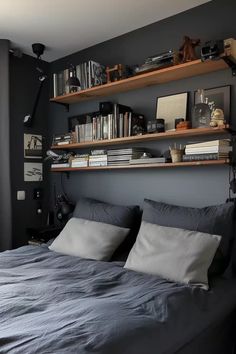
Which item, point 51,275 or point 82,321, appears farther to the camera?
point 51,275

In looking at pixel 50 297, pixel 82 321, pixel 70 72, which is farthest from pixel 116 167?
pixel 82 321

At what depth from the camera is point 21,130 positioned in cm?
338

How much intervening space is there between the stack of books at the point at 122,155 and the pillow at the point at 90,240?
1.84 ft

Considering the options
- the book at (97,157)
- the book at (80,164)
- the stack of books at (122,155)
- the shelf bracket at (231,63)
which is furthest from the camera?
the book at (80,164)

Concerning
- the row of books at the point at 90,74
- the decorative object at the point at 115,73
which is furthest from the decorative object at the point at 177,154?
the row of books at the point at 90,74

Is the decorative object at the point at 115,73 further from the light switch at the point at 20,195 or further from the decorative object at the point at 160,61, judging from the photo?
the light switch at the point at 20,195

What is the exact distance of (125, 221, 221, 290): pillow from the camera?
5.93 feet

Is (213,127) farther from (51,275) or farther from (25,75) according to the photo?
(25,75)

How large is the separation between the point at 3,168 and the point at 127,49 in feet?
5.23

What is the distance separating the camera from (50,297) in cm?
160

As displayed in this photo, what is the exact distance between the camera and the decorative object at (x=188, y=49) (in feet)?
7.61

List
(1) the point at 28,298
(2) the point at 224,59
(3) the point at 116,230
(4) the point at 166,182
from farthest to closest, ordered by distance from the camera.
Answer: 1. (4) the point at 166,182
2. (3) the point at 116,230
3. (2) the point at 224,59
4. (1) the point at 28,298

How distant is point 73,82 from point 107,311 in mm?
2094

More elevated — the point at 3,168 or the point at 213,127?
the point at 213,127
